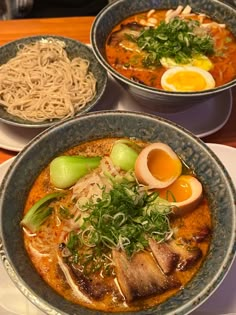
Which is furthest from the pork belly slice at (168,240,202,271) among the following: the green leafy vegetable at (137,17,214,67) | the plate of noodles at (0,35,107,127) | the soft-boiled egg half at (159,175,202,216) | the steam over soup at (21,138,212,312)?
the green leafy vegetable at (137,17,214,67)

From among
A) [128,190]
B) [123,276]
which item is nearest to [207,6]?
[128,190]

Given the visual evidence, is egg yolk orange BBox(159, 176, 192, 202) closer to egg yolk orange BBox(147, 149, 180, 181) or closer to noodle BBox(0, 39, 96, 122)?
egg yolk orange BBox(147, 149, 180, 181)

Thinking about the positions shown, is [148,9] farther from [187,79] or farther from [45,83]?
[45,83]

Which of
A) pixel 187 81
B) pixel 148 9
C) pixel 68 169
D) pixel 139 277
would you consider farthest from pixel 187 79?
pixel 139 277

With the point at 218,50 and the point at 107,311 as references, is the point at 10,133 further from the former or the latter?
the point at 218,50

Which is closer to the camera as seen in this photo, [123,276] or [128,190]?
[123,276]

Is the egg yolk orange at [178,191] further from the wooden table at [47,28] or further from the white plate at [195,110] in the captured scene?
the wooden table at [47,28]
